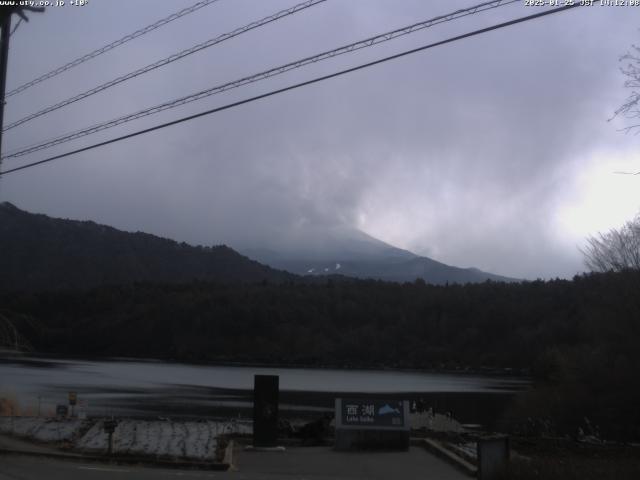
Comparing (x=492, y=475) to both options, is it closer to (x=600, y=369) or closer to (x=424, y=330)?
(x=600, y=369)

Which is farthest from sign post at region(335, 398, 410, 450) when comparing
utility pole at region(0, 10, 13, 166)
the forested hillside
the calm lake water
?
the forested hillside

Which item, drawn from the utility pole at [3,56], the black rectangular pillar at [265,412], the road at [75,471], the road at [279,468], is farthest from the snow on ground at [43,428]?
the utility pole at [3,56]

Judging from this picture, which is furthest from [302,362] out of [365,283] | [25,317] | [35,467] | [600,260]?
[35,467]

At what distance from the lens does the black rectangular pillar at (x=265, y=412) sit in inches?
789

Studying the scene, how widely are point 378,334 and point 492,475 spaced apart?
125888 mm

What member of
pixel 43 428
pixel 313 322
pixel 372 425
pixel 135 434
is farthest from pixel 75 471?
pixel 313 322

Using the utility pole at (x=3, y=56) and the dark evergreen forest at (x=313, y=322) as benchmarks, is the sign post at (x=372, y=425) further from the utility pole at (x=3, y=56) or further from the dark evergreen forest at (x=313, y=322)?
the dark evergreen forest at (x=313, y=322)

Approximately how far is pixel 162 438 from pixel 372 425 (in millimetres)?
5807

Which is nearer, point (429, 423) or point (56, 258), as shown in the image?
point (429, 423)

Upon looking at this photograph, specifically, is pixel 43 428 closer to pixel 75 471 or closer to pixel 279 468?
pixel 75 471

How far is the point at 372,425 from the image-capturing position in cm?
2066

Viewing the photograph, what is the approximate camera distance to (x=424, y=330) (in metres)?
132

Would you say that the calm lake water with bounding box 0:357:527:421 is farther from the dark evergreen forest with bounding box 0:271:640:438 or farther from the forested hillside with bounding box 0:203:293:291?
the forested hillside with bounding box 0:203:293:291

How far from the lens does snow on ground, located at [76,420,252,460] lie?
19.6m
